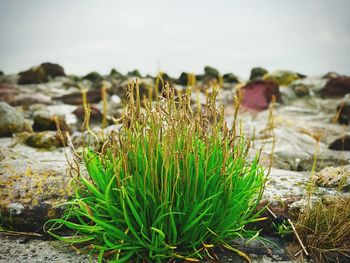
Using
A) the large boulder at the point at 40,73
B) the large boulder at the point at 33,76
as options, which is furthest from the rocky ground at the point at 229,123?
the large boulder at the point at 40,73

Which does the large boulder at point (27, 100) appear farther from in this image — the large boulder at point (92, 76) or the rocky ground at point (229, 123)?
the large boulder at point (92, 76)

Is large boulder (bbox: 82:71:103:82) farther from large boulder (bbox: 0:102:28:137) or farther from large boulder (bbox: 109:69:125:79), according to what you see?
large boulder (bbox: 0:102:28:137)

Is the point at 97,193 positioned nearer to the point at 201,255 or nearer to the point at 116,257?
the point at 116,257

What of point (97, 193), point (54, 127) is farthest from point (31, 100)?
point (97, 193)

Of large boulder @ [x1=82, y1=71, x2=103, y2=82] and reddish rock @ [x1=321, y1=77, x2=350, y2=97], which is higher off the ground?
reddish rock @ [x1=321, y1=77, x2=350, y2=97]

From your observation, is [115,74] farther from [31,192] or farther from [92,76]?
[31,192]

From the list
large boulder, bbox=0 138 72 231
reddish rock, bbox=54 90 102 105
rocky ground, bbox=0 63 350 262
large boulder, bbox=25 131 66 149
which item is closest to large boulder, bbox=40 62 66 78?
rocky ground, bbox=0 63 350 262
